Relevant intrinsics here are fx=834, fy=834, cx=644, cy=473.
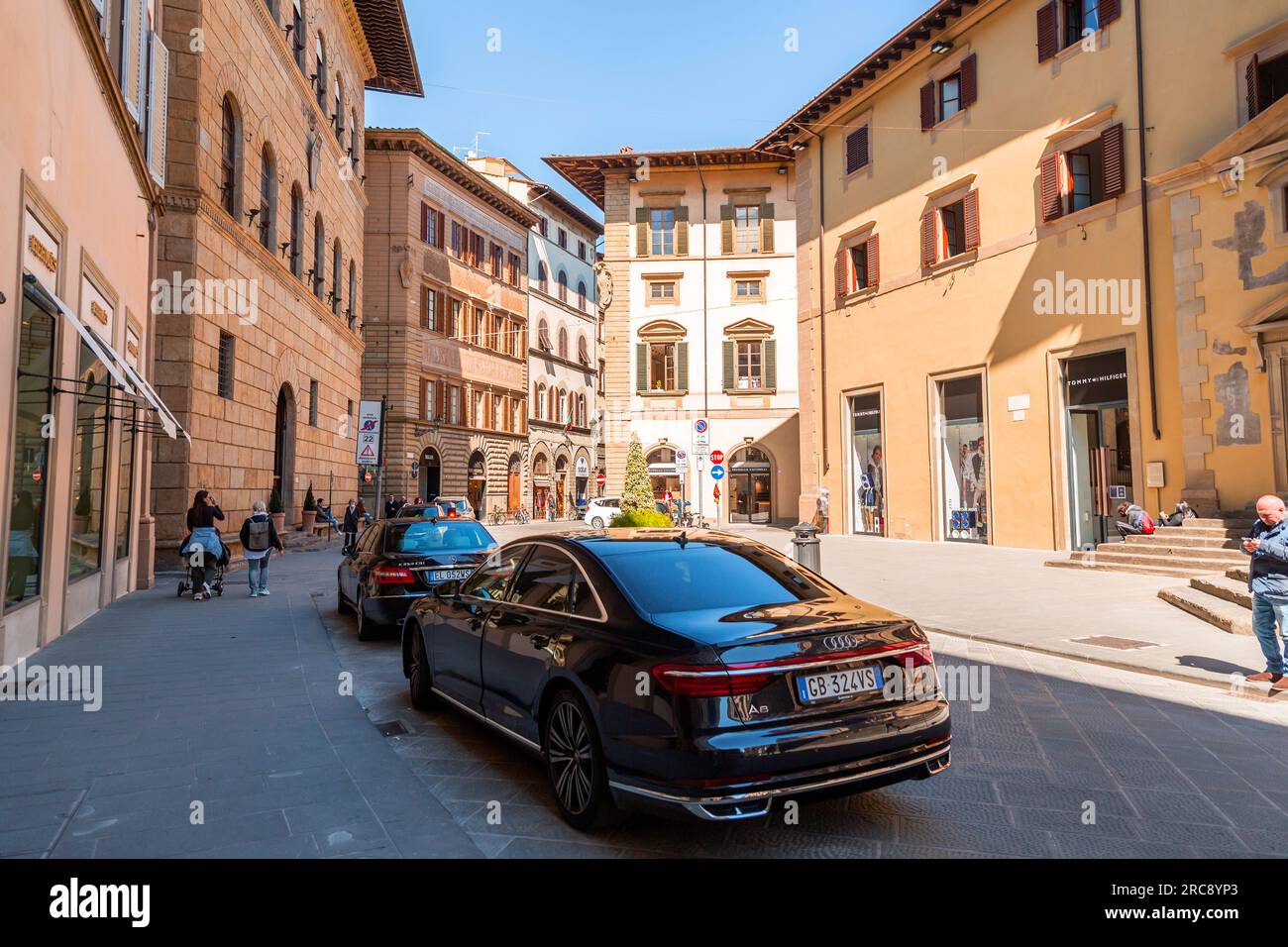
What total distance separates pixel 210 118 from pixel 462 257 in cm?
2708

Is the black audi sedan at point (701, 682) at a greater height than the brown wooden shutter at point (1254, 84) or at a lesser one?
lesser

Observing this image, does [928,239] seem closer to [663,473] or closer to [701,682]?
[663,473]

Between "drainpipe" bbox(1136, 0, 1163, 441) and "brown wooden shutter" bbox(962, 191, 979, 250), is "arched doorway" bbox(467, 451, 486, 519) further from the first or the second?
"drainpipe" bbox(1136, 0, 1163, 441)

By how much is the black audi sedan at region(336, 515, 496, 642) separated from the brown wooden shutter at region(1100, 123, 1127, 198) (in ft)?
51.9

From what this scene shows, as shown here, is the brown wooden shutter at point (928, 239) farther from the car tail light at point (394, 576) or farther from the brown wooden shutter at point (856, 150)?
the car tail light at point (394, 576)

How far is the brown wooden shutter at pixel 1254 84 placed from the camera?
15586mm

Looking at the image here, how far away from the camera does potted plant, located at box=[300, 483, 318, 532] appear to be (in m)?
24.6

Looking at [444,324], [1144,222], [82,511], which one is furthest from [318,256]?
[1144,222]

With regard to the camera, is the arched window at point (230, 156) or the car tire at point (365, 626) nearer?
the car tire at point (365, 626)

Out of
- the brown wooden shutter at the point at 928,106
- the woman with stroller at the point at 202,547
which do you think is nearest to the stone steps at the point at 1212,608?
the woman with stroller at the point at 202,547

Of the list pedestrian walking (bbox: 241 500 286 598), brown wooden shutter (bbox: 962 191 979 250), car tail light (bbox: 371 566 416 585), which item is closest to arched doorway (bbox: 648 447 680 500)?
brown wooden shutter (bbox: 962 191 979 250)

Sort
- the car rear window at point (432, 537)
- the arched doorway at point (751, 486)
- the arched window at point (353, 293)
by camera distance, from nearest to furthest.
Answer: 1. the car rear window at point (432, 537)
2. the arched window at point (353, 293)
3. the arched doorway at point (751, 486)

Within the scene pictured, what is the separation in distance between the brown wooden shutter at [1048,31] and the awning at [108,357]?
20.4 metres
